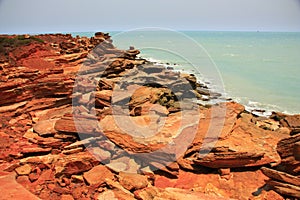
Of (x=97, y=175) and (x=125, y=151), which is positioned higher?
(x=125, y=151)

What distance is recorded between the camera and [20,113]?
919cm

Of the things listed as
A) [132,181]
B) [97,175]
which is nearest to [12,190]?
[97,175]

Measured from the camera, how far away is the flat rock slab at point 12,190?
488 centimetres

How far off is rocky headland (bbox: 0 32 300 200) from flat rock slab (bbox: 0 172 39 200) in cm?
2

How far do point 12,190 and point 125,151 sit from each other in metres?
2.86

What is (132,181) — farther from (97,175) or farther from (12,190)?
(12,190)

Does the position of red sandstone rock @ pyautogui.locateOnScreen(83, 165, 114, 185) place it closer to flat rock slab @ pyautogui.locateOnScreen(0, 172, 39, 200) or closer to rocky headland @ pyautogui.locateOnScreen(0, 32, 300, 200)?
rocky headland @ pyautogui.locateOnScreen(0, 32, 300, 200)

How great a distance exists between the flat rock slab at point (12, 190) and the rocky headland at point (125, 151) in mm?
19

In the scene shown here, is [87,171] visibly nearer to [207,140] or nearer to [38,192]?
[38,192]

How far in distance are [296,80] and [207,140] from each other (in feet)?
90.3

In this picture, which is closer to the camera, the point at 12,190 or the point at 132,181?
the point at 12,190

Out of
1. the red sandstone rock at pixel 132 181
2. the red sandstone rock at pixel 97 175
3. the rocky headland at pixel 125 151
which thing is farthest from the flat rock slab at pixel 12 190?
the red sandstone rock at pixel 132 181

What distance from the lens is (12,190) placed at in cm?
508

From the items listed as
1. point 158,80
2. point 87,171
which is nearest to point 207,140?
point 87,171
